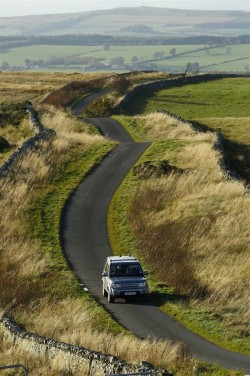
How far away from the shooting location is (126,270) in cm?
3291

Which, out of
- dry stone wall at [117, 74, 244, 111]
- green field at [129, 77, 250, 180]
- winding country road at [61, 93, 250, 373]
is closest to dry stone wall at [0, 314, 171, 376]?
winding country road at [61, 93, 250, 373]

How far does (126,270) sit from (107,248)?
21.6ft

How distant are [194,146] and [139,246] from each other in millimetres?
20706

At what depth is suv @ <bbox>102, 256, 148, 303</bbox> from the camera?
31.9 m

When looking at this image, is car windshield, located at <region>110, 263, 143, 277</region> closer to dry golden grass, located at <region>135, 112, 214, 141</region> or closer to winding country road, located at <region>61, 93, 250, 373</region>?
winding country road, located at <region>61, 93, 250, 373</region>

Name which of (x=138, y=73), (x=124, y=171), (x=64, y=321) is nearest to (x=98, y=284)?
(x=64, y=321)

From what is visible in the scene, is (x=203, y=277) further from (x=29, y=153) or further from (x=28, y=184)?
(x=29, y=153)

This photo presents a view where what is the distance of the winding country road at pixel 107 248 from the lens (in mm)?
26953

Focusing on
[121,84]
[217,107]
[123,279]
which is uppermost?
[123,279]

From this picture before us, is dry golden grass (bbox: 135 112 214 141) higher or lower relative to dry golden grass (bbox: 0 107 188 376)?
lower

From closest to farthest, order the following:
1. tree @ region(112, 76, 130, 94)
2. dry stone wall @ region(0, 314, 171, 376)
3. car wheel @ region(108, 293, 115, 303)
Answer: dry stone wall @ region(0, 314, 171, 376), car wheel @ region(108, 293, 115, 303), tree @ region(112, 76, 130, 94)

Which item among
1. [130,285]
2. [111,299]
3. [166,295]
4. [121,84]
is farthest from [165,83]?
[111,299]

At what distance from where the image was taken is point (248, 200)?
4462 centimetres

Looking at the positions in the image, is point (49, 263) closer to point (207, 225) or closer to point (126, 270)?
point (126, 270)
